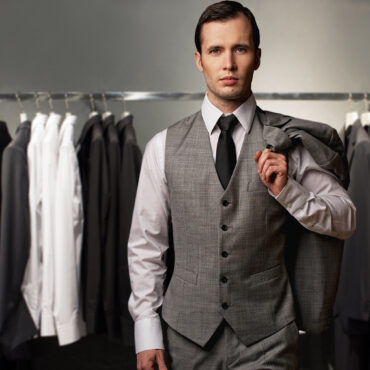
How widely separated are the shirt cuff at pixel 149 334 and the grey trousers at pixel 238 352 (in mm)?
63

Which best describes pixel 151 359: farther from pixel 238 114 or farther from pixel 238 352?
pixel 238 114

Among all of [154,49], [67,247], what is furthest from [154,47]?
[67,247]

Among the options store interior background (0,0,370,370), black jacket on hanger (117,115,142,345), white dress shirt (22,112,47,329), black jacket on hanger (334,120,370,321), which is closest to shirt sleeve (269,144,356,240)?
black jacket on hanger (334,120,370,321)

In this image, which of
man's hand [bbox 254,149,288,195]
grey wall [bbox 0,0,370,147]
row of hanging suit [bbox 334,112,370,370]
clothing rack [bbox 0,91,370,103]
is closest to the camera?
man's hand [bbox 254,149,288,195]

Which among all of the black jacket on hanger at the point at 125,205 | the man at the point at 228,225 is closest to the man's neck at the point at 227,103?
the man at the point at 228,225

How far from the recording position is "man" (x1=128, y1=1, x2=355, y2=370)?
1.34 meters

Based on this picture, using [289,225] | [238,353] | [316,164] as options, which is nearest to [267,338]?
[238,353]

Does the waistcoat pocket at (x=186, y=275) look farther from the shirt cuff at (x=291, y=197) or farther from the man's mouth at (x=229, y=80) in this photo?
the man's mouth at (x=229, y=80)

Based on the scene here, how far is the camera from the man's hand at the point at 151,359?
1.41 m

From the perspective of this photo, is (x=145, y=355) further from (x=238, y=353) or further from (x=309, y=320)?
(x=309, y=320)

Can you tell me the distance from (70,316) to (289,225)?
38.7 inches

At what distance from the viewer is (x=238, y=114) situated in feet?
4.76

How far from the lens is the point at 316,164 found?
1419mm

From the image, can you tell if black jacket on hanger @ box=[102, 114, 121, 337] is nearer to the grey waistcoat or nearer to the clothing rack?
the clothing rack
